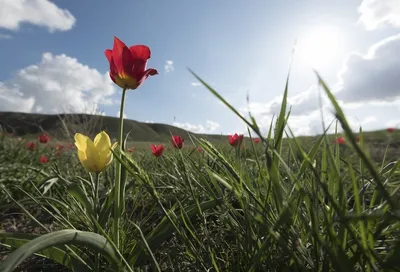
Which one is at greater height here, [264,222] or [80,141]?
[80,141]

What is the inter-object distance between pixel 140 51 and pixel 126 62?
66 millimetres

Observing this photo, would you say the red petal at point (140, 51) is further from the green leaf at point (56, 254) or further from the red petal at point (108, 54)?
the green leaf at point (56, 254)

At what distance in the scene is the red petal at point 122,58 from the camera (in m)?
1.15

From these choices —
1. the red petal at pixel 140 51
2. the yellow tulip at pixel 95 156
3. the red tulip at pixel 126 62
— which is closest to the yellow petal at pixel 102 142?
the yellow tulip at pixel 95 156

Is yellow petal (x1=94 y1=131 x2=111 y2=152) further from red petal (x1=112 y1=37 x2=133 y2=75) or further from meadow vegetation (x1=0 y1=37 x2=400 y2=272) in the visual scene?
red petal (x1=112 y1=37 x2=133 y2=75)

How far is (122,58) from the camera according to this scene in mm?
1161

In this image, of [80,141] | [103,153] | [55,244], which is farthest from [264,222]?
[80,141]

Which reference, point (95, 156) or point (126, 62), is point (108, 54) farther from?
point (95, 156)

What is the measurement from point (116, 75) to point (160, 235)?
59 centimetres

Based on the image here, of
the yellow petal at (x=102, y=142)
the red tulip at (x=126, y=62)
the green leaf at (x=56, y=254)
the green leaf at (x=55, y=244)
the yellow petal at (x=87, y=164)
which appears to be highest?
the red tulip at (x=126, y=62)

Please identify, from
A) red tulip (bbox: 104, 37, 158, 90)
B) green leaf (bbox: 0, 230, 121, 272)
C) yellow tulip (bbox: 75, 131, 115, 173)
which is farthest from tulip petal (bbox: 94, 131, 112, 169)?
green leaf (bbox: 0, 230, 121, 272)

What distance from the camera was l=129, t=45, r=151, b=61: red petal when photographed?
116 cm

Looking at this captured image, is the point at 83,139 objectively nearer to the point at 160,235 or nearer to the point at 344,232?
the point at 160,235

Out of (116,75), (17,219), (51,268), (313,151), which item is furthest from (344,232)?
(17,219)
